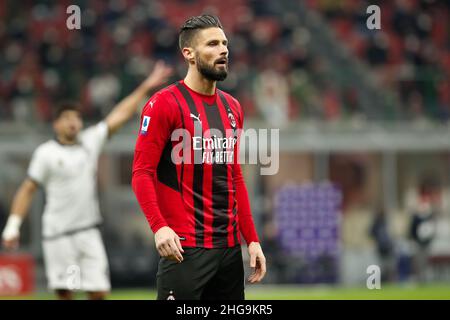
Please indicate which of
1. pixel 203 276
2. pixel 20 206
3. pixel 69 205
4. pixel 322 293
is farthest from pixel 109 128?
pixel 322 293

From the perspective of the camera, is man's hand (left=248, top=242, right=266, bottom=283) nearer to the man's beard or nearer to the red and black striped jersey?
the red and black striped jersey

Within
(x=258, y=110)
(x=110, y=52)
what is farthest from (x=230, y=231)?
(x=110, y=52)

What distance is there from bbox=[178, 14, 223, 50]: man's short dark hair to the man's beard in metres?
0.13

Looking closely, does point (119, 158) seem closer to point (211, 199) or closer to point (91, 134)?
point (91, 134)

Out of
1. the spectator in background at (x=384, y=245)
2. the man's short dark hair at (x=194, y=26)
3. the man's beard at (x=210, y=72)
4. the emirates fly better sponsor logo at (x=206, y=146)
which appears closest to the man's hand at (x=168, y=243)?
the emirates fly better sponsor logo at (x=206, y=146)

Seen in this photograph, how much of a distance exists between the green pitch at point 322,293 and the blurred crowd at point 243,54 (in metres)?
3.74

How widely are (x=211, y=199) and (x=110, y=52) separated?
16.4 m

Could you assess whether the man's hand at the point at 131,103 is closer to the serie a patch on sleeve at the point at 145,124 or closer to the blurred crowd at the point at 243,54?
the serie a patch on sleeve at the point at 145,124

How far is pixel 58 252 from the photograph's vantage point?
956cm

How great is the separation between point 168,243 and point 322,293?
11351mm

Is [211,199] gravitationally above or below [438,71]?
below

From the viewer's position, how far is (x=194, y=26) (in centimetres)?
576

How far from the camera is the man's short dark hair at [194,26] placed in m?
5.75
